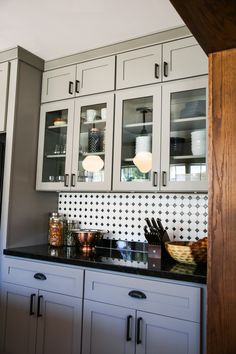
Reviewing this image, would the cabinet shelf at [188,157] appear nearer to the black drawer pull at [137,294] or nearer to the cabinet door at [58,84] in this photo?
the black drawer pull at [137,294]

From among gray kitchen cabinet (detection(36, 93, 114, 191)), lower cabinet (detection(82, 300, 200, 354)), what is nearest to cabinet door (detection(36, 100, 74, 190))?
gray kitchen cabinet (detection(36, 93, 114, 191))

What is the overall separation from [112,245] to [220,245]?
5.38ft

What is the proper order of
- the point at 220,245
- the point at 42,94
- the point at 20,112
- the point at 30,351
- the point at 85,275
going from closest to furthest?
the point at 220,245, the point at 85,275, the point at 30,351, the point at 20,112, the point at 42,94

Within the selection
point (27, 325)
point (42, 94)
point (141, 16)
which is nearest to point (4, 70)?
point (42, 94)

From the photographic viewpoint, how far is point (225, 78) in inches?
39.9

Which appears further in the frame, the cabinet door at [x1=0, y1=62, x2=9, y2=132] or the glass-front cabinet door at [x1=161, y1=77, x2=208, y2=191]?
the cabinet door at [x1=0, y1=62, x2=9, y2=132]

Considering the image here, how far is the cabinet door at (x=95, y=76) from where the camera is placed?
2361mm

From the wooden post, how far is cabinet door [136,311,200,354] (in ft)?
2.23

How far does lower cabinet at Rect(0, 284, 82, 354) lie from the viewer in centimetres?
197

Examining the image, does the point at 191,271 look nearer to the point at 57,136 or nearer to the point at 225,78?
the point at 225,78

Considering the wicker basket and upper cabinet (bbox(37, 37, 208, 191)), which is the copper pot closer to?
upper cabinet (bbox(37, 37, 208, 191))

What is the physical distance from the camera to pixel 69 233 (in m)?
2.64

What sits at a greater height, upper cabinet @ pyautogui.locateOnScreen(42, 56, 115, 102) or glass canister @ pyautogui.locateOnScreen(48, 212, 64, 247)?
upper cabinet @ pyautogui.locateOnScreen(42, 56, 115, 102)

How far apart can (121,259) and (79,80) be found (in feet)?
4.64
